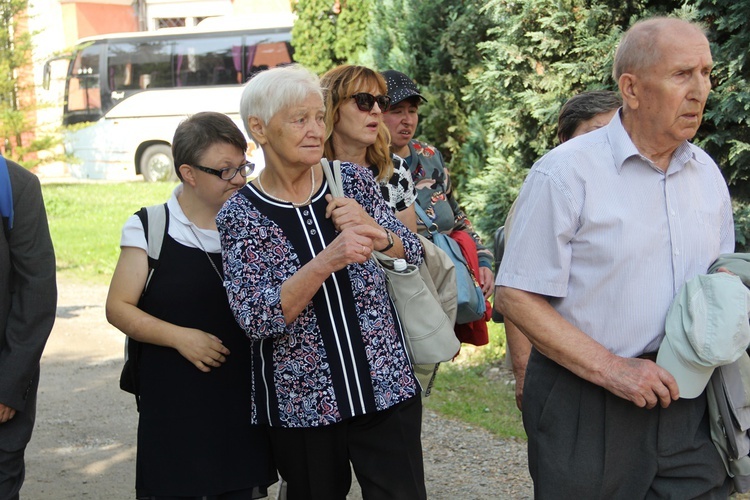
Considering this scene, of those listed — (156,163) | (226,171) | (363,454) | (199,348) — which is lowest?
(156,163)

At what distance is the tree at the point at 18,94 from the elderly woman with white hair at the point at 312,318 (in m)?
13.4

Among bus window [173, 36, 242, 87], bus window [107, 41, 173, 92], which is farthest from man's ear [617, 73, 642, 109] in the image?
bus window [107, 41, 173, 92]

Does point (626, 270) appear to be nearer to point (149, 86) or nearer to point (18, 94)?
point (18, 94)

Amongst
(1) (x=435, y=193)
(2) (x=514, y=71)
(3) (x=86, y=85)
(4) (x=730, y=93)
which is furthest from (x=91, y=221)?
(1) (x=435, y=193)

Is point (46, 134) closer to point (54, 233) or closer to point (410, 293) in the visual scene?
point (54, 233)

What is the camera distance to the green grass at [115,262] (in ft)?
20.2

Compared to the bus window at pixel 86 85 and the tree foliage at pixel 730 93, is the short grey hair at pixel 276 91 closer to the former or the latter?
the tree foliage at pixel 730 93

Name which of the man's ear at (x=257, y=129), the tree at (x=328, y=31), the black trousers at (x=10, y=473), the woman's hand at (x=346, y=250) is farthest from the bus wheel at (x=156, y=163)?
the woman's hand at (x=346, y=250)

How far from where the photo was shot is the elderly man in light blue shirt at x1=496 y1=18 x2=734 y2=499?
8.69 feet

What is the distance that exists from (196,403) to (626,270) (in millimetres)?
1554

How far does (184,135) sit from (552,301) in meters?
1.47

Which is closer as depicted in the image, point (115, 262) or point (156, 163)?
point (115, 262)

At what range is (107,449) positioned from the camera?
5656 millimetres

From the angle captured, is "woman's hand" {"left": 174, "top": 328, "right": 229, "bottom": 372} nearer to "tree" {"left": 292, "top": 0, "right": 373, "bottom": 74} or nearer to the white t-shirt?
the white t-shirt
